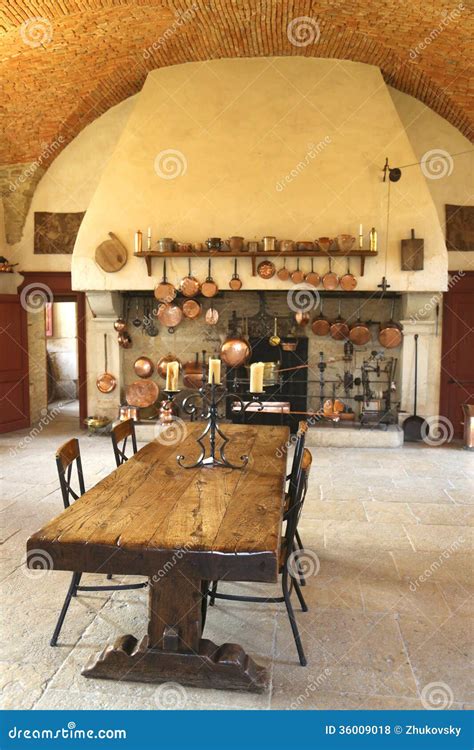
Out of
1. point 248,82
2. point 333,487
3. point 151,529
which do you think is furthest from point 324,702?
point 248,82

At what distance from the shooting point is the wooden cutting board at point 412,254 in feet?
22.7

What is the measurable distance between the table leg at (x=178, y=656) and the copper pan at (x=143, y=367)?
18.5 ft

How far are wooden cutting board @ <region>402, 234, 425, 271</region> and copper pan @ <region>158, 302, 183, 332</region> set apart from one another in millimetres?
2978

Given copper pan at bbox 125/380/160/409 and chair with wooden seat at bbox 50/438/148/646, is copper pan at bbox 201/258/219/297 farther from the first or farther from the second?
chair with wooden seat at bbox 50/438/148/646

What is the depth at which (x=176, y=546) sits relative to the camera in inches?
84.0

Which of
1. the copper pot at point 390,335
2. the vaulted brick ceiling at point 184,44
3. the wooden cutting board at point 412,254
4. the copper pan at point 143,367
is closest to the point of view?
the vaulted brick ceiling at point 184,44

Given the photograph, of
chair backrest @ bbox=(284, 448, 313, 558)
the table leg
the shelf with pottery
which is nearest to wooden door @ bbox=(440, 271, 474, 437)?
the shelf with pottery

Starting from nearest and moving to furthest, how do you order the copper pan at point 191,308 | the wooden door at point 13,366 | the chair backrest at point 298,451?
the chair backrest at point 298,451 → the copper pan at point 191,308 → the wooden door at point 13,366

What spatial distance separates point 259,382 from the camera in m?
3.26

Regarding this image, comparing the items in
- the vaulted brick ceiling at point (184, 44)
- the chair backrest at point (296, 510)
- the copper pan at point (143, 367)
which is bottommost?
the chair backrest at point (296, 510)

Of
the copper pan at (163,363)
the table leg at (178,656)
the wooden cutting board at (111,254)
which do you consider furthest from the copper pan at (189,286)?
the table leg at (178,656)

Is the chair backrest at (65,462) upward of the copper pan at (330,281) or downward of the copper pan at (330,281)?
downward

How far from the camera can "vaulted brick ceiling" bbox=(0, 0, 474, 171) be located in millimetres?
5926

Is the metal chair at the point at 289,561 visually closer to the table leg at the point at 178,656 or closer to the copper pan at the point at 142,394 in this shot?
the table leg at the point at 178,656
